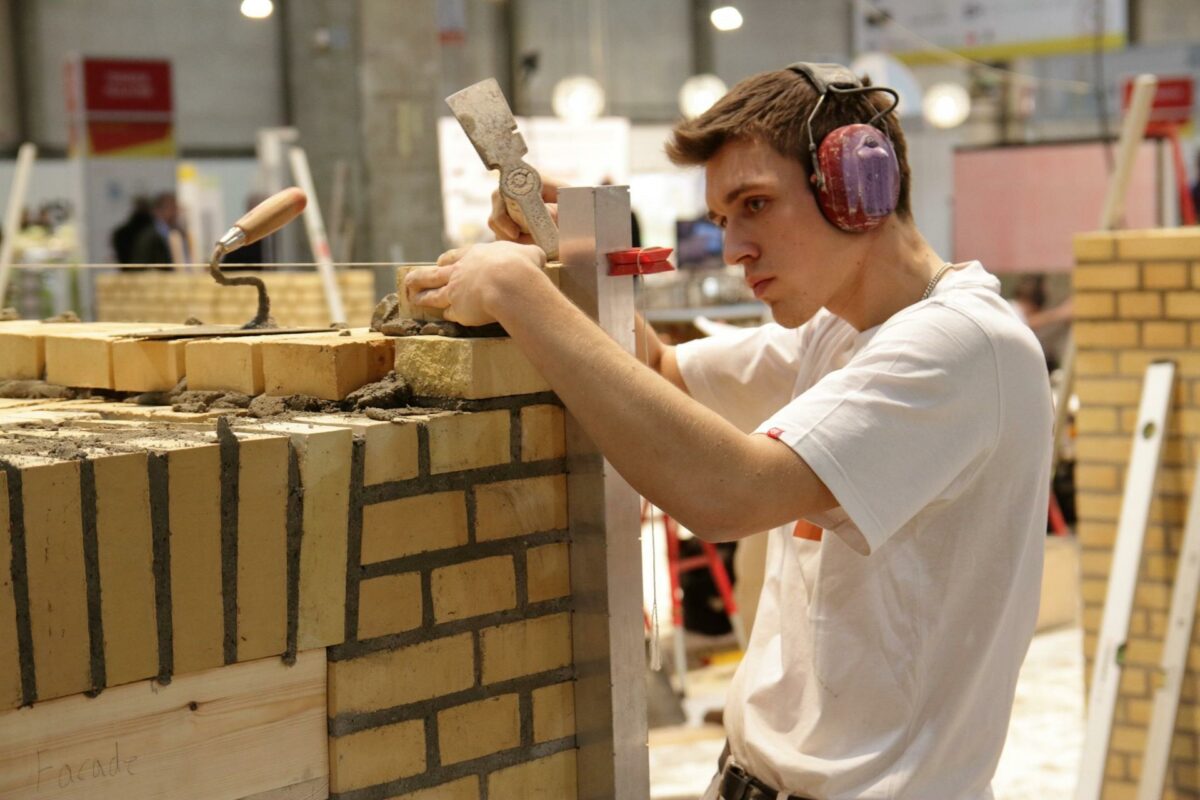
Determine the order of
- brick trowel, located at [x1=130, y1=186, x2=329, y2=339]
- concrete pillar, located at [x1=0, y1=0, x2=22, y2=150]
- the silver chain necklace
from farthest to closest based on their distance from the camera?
concrete pillar, located at [x1=0, y1=0, x2=22, y2=150]
brick trowel, located at [x1=130, y1=186, x2=329, y2=339]
the silver chain necklace

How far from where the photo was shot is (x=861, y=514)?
71.4 inches

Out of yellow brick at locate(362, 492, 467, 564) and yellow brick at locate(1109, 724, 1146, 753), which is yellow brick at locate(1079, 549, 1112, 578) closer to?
yellow brick at locate(1109, 724, 1146, 753)

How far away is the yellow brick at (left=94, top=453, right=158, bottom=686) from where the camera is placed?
160 centimetres

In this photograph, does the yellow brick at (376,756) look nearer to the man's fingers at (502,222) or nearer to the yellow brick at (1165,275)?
the man's fingers at (502,222)

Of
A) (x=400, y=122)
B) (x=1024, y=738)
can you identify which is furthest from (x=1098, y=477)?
(x=400, y=122)

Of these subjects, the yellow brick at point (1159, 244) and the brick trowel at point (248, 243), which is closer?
the brick trowel at point (248, 243)

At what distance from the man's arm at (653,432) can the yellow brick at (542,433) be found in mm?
180

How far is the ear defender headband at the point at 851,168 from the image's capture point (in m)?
1.97

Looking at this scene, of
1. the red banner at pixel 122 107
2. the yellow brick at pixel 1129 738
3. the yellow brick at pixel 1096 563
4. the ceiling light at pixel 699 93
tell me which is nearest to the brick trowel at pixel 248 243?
the yellow brick at pixel 1096 563

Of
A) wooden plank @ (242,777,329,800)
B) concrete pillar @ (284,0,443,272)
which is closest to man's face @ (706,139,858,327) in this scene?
wooden plank @ (242,777,329,800)

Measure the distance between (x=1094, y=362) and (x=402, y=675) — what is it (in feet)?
11.2

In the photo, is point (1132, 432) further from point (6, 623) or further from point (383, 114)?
point (383, 114)

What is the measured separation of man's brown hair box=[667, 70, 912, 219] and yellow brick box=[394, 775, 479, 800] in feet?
3.00

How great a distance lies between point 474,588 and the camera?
1.95 meters
